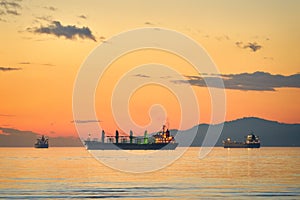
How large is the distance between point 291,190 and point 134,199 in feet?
68.6

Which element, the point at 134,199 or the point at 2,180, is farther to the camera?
the point at 2,180

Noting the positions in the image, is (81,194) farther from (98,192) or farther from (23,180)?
(23,180)

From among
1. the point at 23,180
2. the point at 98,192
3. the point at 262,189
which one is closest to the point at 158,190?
the point at 98,192

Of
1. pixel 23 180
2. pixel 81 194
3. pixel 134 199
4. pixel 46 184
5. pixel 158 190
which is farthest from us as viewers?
pixel 23 180

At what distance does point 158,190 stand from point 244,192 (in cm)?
1017

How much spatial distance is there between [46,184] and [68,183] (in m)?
3.40

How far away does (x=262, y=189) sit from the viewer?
241 ft

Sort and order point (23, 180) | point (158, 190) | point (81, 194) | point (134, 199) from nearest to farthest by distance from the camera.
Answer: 1. point (134, 199)
2. point (81, 194)
3. point (158, 190)
4. point (23, 180)

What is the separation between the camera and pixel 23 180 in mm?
86562

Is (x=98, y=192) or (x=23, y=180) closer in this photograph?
(x=98, y=192)

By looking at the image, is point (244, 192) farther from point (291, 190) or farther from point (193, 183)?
point (193, 183)

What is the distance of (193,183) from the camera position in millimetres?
81375

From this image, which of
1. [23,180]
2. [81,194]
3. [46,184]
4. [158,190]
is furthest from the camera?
[23,180]

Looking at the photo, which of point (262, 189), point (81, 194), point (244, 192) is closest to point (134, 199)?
point (81, 194)
